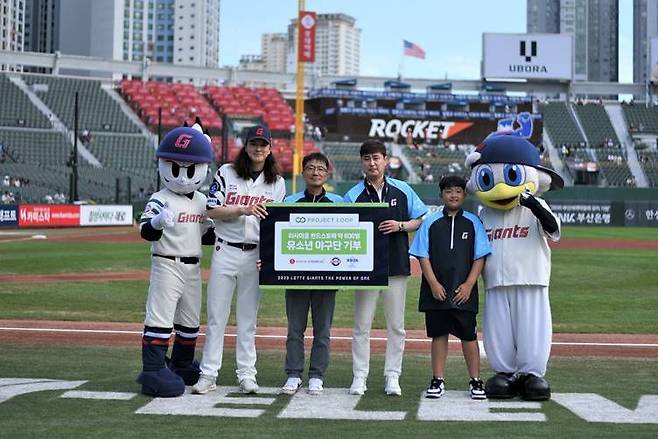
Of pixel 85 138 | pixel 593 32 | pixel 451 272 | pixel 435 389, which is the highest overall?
pixel 593 32

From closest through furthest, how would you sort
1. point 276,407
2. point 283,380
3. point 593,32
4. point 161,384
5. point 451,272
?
point 276,407 → point 161,384 → point 451,272 → point 283,380 → point 593,32

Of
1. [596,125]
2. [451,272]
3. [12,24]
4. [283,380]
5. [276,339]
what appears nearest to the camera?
[451,272]

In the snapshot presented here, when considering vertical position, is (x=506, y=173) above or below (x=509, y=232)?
above

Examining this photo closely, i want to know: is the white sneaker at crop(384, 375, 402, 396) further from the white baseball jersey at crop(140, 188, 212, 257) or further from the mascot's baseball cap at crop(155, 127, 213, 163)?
the mascot's baseball cap at crop(155, 127, 213, 163)

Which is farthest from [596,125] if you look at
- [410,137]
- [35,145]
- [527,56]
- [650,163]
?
[35,145]

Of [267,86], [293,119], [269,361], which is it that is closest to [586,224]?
[293,119]

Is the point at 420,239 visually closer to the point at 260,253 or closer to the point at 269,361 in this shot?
the point at 260,253

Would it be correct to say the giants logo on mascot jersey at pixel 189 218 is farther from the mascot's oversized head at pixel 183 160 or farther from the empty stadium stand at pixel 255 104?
the empty stadium stand at pixel 255 104

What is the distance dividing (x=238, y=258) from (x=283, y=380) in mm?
1258

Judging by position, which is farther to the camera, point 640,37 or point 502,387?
point 640,37

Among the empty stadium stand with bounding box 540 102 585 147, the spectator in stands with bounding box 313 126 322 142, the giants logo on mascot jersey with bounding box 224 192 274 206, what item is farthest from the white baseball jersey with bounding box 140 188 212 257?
the empty stadium stand with bounding box 540 102 585 147

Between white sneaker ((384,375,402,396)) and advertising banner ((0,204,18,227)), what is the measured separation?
113 ft

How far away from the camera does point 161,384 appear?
659cm

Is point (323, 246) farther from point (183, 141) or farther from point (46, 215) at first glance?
point (46, 215)
